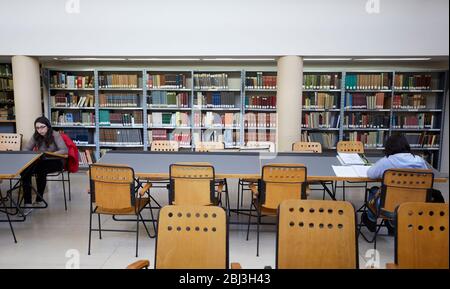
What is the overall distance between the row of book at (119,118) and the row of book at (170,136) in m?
0.30

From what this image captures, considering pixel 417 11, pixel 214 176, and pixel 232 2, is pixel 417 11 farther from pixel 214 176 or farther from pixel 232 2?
pixel 214 176

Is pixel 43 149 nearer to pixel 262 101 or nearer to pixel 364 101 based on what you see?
pixel 262 101

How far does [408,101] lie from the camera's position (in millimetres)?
6328

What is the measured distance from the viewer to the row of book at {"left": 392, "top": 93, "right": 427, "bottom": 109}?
630 centimetres

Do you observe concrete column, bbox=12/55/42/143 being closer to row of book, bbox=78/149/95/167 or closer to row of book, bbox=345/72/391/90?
row of book, bbox=78/149/95/167

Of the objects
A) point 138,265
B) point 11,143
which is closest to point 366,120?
point 138,265

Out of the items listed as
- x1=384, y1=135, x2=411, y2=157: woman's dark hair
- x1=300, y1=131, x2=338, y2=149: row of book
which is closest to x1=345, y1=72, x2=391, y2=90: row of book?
x1=300, y1=131, x2=338, y2=149: row of book

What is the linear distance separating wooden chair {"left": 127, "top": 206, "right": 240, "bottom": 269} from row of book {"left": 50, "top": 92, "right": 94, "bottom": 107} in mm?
5155

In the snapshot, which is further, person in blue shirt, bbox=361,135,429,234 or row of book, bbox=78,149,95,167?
row of book, bbox=78,149,95,167

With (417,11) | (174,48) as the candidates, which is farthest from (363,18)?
(174,48)

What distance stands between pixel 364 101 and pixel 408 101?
0.79 metres

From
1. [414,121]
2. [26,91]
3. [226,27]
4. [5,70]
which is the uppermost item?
[226,27]

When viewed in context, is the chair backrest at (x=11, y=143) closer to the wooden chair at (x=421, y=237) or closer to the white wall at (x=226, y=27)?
the white wall at (x=226, y=27)

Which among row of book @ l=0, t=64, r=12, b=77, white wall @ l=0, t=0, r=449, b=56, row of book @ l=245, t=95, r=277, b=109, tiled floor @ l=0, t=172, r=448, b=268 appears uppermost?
white wall @ l=0, t=0, r=449, b=56
